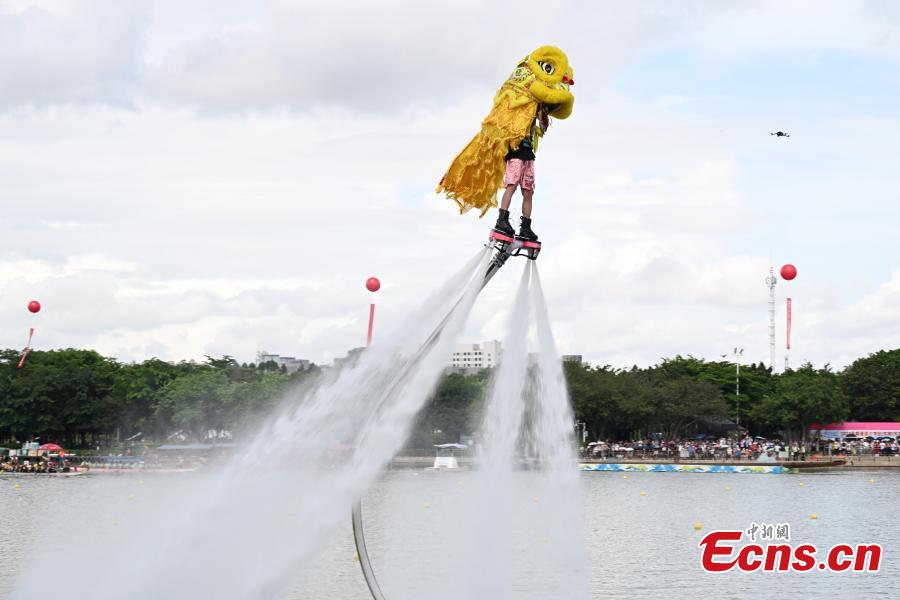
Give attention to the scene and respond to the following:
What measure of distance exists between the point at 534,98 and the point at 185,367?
365 feet

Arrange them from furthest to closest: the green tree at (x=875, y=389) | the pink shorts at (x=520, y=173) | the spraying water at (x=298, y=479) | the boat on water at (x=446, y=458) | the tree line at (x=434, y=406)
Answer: the green tree at (x=875, y=389)
the tree line at (x=434, y=406)
the boat on water at (x=446, y=458)
the spraying water at (x=298, y=479)
the pink shorts at (x=520, y=173)

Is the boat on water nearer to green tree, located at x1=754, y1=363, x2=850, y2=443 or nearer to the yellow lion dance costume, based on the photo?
green tree, located at x1=754, y1=363, x2=850, y2=443

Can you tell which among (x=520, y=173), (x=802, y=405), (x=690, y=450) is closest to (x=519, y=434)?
(x=520, y=173)

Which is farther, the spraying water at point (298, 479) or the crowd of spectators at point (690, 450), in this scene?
the crowd of spectators at point (690, 450)

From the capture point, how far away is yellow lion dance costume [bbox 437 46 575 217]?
19.3m

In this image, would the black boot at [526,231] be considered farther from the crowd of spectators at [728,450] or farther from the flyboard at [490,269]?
the crowd of spectators at [728,450]

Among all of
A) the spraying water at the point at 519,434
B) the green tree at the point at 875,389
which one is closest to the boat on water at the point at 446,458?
the green tree at the point at 875,389

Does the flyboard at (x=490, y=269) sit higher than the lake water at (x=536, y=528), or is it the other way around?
the flyboard at (x=490, y=269)

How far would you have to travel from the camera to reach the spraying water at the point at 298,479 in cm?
1969

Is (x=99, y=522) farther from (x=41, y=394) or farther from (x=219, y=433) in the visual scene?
(x=41, y=394)

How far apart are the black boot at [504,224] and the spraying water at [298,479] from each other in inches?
19.7

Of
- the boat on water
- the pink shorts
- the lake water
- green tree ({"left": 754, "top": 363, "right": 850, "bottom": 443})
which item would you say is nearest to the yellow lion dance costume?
the pink shorts

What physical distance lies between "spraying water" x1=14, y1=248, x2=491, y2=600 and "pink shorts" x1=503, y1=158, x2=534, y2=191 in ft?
4.22

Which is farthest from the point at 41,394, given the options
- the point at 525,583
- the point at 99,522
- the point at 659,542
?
the point at 525,583
